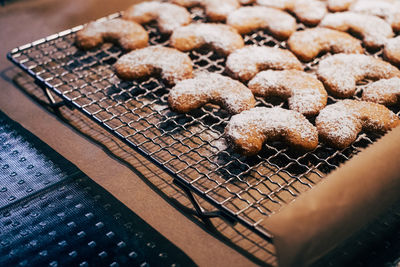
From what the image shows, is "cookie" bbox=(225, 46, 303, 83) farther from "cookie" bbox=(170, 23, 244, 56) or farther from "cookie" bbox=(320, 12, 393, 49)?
"cookie" bbox=(320, 12, 393, 49)

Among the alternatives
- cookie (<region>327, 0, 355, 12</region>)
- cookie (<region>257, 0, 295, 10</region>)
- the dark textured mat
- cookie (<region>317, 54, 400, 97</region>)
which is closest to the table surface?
Answer: the dark textured mat

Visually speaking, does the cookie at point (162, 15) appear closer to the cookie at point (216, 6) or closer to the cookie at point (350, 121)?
the cookie at point (216, 6)

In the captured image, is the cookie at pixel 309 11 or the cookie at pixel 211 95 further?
the cookie at pixel 309 11

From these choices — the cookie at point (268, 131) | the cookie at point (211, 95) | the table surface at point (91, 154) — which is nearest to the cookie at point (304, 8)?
the cookie at point (211, 95)

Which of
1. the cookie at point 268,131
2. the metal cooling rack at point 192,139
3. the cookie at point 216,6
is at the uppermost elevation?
the cookie at point 216,6

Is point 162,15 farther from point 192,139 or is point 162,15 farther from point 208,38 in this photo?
point 192,139

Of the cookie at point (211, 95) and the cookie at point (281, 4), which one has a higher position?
the cookie at point (281, 4)
